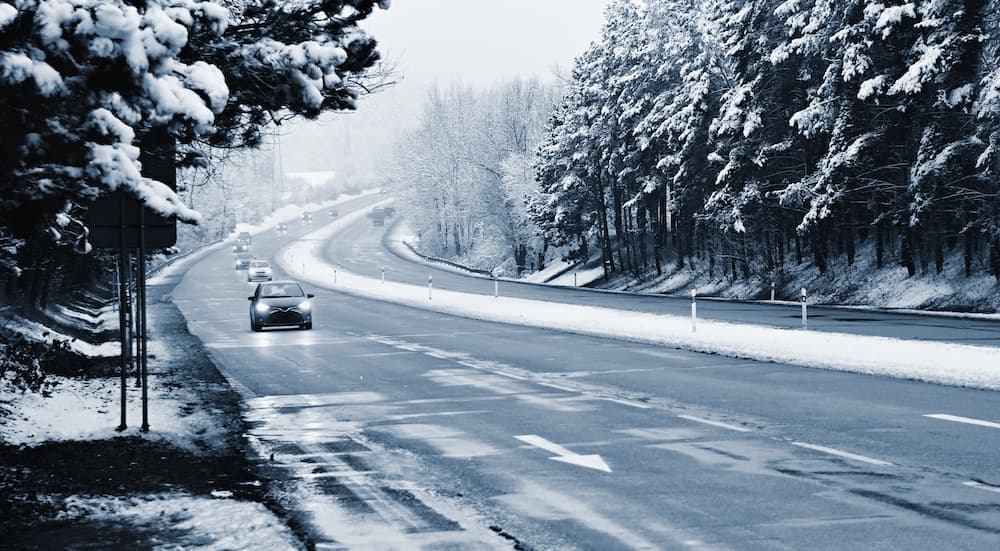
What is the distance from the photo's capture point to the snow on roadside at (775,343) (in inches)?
682

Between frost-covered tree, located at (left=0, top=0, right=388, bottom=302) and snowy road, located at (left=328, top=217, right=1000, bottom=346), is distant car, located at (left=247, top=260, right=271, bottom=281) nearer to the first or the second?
snowy road, located at (left=328, top=217, right=1000, bottom=346)

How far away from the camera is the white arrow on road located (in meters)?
10.1

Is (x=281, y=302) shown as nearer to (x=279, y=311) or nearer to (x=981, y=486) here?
(x=279, y=311)

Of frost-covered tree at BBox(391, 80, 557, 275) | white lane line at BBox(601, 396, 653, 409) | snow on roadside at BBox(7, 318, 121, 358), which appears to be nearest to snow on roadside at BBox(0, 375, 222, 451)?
white lane line at BBox(601, 396, 653, 409)

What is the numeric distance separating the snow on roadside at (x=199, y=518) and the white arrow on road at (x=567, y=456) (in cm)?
297

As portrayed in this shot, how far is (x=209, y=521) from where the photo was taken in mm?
8078

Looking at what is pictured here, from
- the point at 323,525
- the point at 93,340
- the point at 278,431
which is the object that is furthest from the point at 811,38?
the point at 323,525

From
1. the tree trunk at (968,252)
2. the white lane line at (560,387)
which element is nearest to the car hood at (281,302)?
the white lane line at (560,387)

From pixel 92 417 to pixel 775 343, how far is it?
13.6m

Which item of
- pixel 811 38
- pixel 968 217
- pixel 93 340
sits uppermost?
pixel 811 38

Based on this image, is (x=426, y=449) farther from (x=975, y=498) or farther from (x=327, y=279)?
(x=327, y=279)

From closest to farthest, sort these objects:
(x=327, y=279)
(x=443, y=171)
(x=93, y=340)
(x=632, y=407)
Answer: (x=632, y=407)
(x=93, y=340)
(x=327, y=279)
(x=443, y=171)

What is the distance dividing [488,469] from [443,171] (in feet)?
364

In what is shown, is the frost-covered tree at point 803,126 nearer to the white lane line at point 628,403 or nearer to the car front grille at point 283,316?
the car front grille at point 283,316
